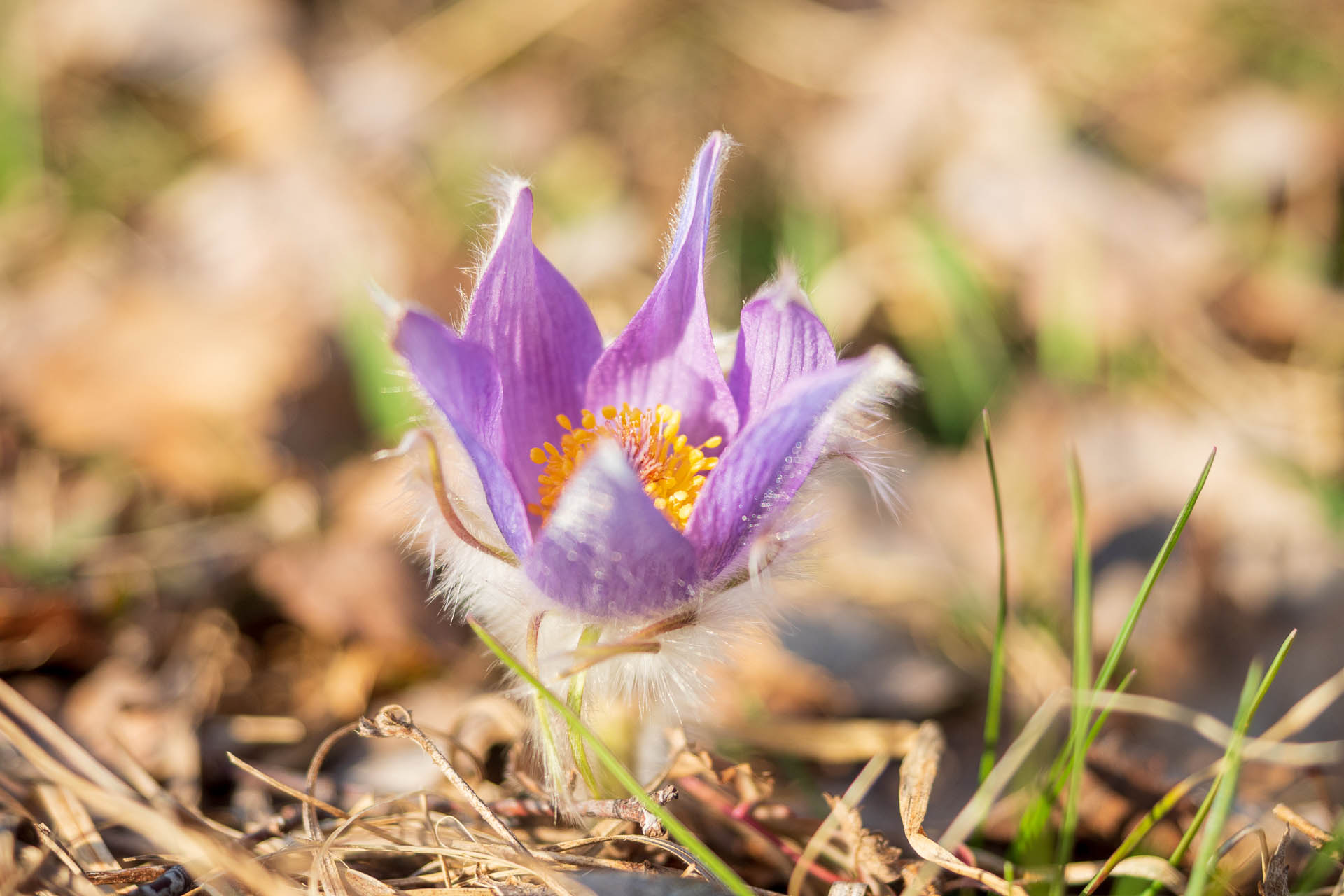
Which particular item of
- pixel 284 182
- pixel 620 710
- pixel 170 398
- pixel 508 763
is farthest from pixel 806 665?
pixel 284 182

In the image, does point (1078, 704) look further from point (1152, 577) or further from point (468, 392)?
point (468, 392)

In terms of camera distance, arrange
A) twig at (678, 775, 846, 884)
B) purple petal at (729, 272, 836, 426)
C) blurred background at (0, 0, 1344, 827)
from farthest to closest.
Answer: blurred background at (0, 0, 1344, 827) < twig at (678, 775, 846, 884) < purple petal at (729, 272, 836, 426)

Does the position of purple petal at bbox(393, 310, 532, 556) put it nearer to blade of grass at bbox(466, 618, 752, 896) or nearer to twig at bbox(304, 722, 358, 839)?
blade of grass at bbox(466, 618, 752, 896)

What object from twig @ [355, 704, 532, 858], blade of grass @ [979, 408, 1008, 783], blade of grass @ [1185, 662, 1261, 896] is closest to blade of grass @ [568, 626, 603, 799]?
twig @ [355, 704, 532, 858]

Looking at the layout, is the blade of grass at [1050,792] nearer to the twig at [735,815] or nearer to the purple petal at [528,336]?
the twig at [735,815]

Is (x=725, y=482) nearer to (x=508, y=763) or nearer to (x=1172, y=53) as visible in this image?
(x=508, y=763)

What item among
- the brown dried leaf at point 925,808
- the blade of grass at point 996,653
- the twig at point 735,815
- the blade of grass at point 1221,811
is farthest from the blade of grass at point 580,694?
the blade of grass at point 1221,811

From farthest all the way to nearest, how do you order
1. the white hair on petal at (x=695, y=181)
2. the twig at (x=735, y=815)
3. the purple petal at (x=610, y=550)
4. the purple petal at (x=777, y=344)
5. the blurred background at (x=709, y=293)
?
the blurred background at (x=709, y=293)
the twig at (x=735, y=815)
the white hair on petal at (x=695, y=181)
the purple petal at (x=777, y=344)
the purple petal at (x=610, y=550)
